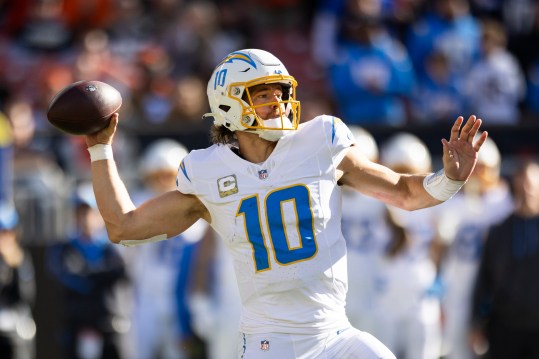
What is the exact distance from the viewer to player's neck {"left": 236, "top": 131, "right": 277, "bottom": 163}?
4898 millimetres

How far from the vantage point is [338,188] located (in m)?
4.87

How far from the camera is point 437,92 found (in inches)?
419

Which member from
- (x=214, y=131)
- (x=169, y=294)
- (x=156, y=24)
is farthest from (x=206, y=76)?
(x=214, y=131)

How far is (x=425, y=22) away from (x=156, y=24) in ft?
9.16

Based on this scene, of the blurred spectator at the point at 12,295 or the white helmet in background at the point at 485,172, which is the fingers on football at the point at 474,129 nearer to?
the white helmet in background at the point at 485,172

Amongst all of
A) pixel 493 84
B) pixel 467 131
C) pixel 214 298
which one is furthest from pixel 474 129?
pixel 493 84

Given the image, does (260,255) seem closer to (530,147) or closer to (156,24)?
(530,147)

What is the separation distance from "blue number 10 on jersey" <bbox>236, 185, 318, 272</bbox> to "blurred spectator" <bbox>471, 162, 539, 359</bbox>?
359cm

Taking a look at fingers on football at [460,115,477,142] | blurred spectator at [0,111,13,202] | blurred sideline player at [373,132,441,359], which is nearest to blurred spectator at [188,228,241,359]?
blurred sideline player at [373,132,441,359]

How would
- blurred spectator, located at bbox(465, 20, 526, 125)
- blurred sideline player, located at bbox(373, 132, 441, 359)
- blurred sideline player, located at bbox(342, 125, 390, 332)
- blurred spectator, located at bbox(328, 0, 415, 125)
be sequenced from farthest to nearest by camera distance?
blurred spectator, located at bbox(465, 20, 526, 125)
blurred spectator, located at bbox(328, 0, 415, 125)
blurred sideline player, located at bbox(342, 125, 390, 332)
blurred sideline player, located at bbox(373, 132, 441, 359)

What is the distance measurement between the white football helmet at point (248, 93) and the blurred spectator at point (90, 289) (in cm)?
405

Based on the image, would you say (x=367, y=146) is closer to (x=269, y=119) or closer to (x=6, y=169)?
(x=6, y=169)

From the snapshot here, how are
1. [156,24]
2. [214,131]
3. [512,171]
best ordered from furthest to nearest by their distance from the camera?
[156,24] < [512,171] < [214,131]

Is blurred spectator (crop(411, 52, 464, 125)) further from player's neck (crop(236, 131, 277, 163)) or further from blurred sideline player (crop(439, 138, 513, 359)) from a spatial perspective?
player's neck (crop(236, 131, 277, 163))
